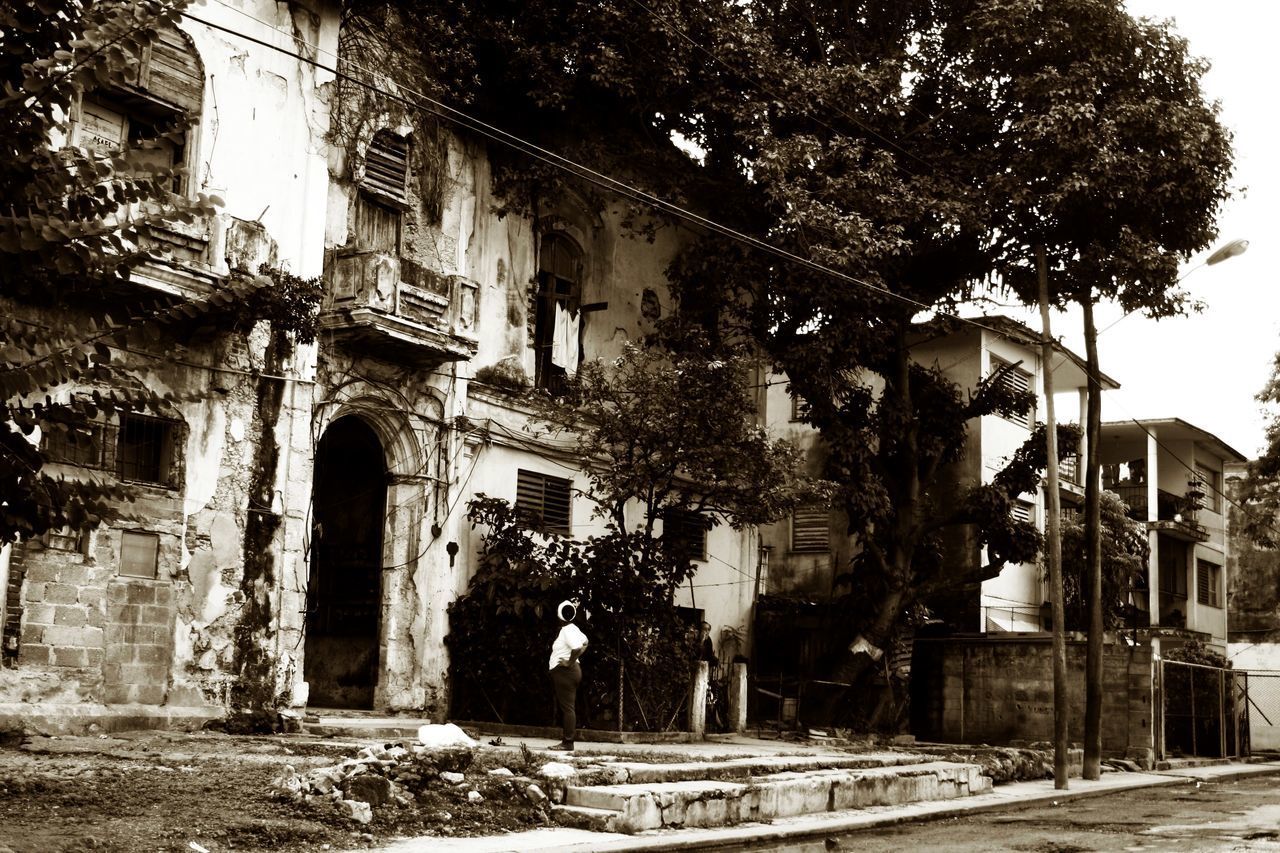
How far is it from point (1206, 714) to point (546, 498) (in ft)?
52.9

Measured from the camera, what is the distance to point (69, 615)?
528 inches

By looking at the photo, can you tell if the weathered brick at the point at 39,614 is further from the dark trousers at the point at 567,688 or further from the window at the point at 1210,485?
the window at the point at 1210,485

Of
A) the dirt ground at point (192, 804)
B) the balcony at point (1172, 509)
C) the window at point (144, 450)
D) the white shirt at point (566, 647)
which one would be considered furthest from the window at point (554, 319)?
the balcony at point (1172, 509)

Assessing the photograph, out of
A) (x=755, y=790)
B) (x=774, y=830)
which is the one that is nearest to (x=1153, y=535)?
(x=755, y=790)

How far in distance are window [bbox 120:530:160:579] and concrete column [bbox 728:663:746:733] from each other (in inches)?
448

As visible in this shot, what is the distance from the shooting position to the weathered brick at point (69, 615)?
13.3 metres

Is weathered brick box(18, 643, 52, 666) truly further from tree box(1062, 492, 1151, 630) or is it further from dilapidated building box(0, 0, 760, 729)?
tree box(1062, 492, 1151, 630)

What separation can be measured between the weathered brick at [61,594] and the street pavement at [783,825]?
5.59m

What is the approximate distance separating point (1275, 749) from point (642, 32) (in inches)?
930

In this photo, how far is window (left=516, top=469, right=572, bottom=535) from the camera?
809 inches

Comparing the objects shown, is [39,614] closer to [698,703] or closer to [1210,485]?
[698,703]

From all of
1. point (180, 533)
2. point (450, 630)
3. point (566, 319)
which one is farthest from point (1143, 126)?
point (180, 533)

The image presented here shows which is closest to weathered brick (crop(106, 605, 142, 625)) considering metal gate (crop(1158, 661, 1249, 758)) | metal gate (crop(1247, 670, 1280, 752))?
metal gate (crop(1158, 661, 1249, 758))

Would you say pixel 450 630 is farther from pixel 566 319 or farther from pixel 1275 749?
pixel 1275 749
